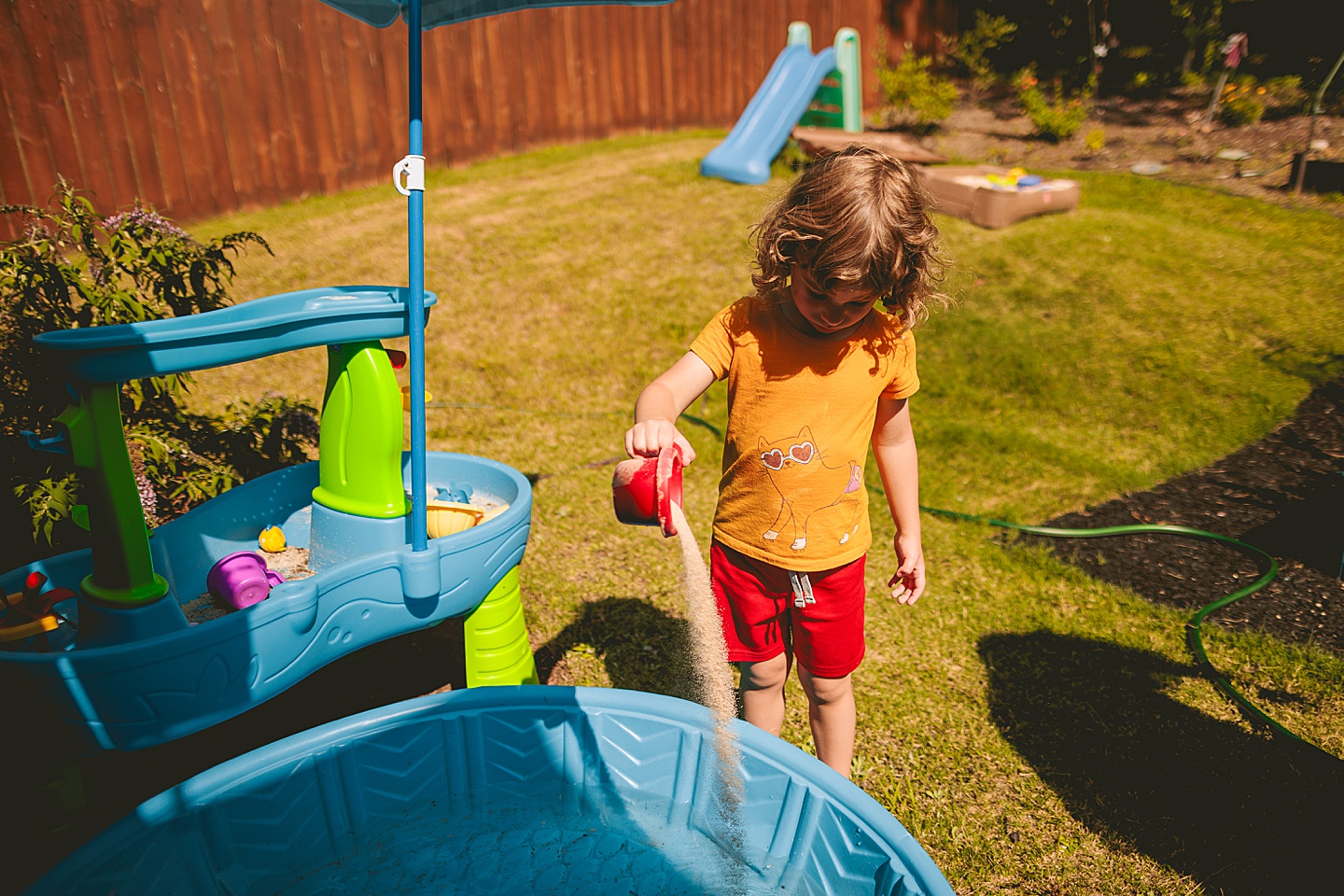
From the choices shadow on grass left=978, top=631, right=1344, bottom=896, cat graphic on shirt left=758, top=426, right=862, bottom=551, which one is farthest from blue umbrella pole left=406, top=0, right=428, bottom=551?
shadow on grass left=978, top=631, right=1344, bottom=896

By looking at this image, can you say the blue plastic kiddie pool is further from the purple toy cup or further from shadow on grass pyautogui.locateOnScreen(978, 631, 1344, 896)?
shadow on grass pyautogui.locateOnScreen(978, 631, 1344, 896)

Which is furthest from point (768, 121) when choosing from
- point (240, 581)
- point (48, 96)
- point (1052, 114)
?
point (240, 581)

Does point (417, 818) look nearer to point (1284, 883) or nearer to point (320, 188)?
point (1284, 883)

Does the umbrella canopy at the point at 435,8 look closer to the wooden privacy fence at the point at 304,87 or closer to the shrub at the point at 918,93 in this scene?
the wooden privacy fence at the point at 304,87

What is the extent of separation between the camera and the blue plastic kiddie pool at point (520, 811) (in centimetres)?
170

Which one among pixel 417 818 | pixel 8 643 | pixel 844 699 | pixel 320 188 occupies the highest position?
pixel 320 188

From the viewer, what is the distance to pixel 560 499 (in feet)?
11.7

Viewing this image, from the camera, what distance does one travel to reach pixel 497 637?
2.22m

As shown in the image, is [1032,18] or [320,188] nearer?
[320,188]

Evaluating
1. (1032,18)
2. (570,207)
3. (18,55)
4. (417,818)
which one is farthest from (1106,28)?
(417,818)

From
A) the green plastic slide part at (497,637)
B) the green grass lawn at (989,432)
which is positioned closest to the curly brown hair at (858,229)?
the green grass lawn at (989,432)

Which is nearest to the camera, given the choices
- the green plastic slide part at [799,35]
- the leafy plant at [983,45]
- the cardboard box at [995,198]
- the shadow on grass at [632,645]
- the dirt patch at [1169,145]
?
the shadow on grass at [632,645]

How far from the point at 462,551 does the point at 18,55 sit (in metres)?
5.14

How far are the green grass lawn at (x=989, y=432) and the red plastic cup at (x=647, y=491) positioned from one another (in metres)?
0.79
